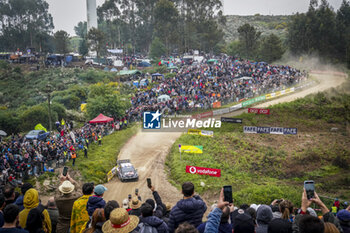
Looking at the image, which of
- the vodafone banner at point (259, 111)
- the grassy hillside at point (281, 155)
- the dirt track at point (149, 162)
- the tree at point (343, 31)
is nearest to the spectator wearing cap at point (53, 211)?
the dirt track at point (149, 162)

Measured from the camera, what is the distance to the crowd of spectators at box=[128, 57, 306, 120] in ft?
124

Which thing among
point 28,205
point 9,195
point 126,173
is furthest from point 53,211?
point 126,173

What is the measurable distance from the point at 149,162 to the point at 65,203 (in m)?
19.6

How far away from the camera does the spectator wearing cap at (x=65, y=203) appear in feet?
23.3

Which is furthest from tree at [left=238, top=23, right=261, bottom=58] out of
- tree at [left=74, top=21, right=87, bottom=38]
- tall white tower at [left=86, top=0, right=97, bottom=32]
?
tree at [left=74, top=21, right=87, bottom=38]

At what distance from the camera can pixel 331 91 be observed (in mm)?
40500

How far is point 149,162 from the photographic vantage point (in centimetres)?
2669

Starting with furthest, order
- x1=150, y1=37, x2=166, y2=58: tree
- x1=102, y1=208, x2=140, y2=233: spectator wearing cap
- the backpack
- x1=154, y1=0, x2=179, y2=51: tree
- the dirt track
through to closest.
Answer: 1. x1=154, y1=0, x2=179, y2=51: tree
2. x1=150, y1=37, x2=166, y2=58: tree
3. the dirt track
4. the backpack
5. x1=102, y1=208, x2=140, y2=233: spectator wearing cap

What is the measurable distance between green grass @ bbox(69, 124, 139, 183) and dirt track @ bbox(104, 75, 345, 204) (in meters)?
0.80

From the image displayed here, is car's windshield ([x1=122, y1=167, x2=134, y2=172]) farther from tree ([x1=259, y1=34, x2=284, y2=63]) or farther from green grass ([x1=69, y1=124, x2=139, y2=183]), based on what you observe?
tree ([x1=259, y1=34, x2=284, y2=63])

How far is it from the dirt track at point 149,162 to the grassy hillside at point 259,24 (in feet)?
314

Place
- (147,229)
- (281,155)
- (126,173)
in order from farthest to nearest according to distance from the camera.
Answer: (281,155)
(126,173)
(147,229)

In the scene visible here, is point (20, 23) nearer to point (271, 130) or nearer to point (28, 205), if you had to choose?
point (271, 130)

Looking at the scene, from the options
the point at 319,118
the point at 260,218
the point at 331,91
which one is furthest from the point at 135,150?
the point at 331,91
